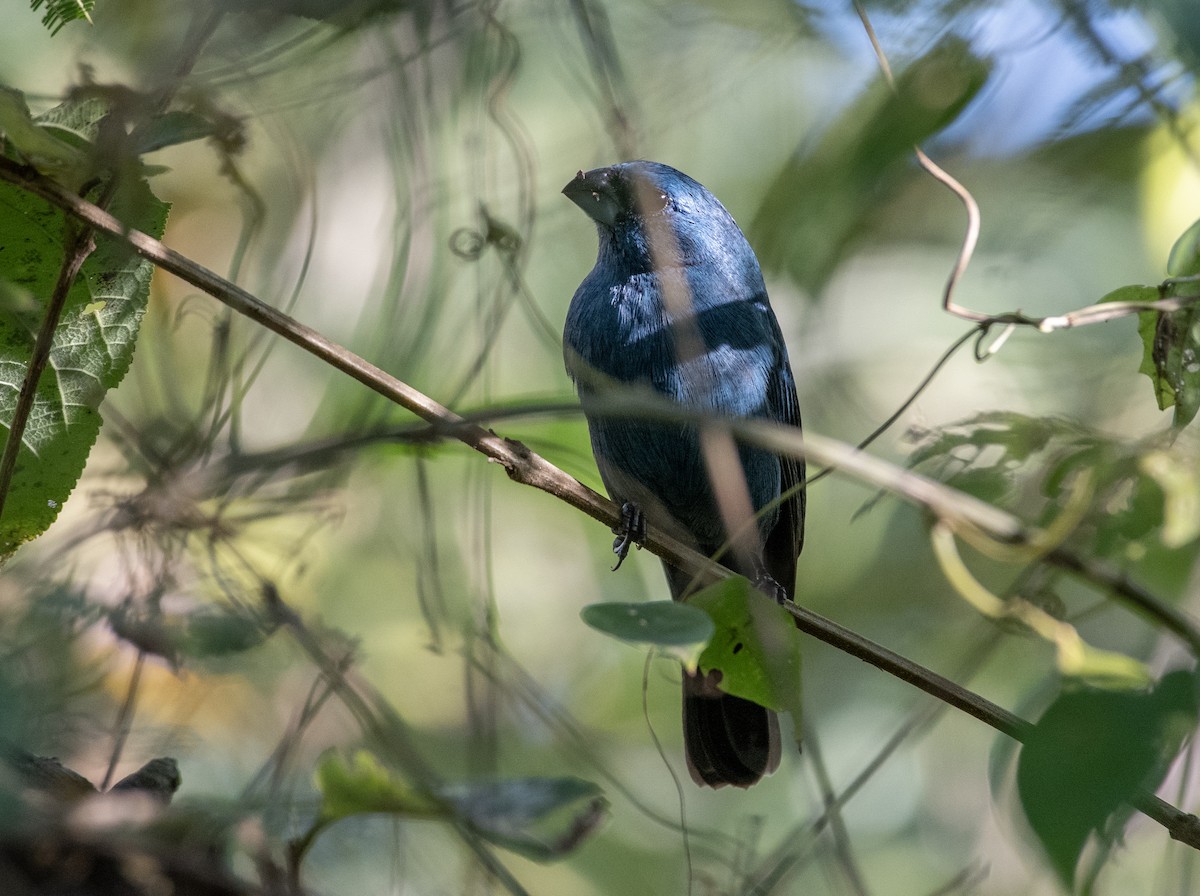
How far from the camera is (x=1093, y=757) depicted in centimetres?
139

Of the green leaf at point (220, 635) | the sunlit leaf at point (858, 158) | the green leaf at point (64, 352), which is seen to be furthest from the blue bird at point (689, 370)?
the green leaf at point (64, 352)

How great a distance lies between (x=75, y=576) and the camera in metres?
2.77

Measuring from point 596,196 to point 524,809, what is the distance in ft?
9.45

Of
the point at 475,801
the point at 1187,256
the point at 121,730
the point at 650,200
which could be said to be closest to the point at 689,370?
the point at 650,200

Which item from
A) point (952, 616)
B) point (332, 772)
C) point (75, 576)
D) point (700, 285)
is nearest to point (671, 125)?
point (700, 285)

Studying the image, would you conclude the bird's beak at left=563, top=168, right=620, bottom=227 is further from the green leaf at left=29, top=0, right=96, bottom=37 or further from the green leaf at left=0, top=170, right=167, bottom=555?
the green leaf at left=29, top=0, right=96, bottom=37

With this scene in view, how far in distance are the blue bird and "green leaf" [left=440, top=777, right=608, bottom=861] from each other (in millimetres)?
1990

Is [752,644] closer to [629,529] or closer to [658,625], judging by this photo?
[658,625]

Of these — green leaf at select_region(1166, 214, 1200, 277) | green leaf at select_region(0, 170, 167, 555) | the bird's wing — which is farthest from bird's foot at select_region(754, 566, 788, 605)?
green leaf at select_region(0, 170, 167, 555)

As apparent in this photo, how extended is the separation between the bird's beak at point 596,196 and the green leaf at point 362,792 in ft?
9.12

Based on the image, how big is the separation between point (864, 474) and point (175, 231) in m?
3.80

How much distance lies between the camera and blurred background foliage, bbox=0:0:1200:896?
2346 millimetres

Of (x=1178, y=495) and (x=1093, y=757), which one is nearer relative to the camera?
(x=1093, y=757)

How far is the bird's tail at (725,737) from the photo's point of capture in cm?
425
